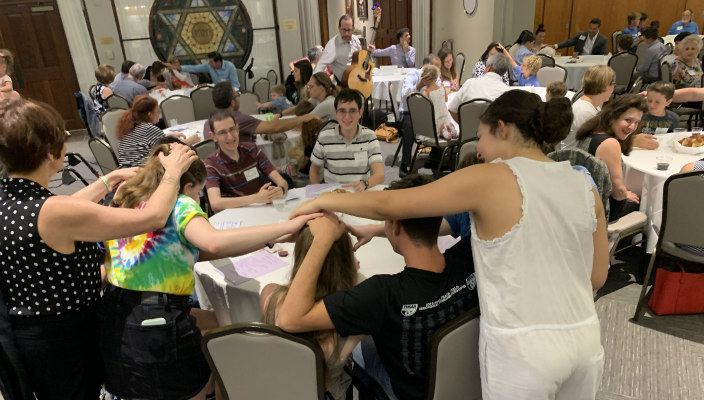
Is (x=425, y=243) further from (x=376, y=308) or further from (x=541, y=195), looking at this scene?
(x=541, y=195)

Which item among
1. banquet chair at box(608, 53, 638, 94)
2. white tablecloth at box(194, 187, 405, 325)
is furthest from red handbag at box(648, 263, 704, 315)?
banquet chair at box(608, 53, 638, 94)

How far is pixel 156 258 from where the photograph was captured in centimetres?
155

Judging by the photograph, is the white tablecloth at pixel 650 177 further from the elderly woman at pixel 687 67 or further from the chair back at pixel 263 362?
the elderly woman at pixel 687 67

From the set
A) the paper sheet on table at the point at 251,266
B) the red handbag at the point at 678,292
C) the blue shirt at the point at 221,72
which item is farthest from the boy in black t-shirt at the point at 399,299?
the blue shirt at the point at 221,72

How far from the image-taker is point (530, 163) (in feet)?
3.92

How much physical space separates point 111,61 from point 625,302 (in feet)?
31.0

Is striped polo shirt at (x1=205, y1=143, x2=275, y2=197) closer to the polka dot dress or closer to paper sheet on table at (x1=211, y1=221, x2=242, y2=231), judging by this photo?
paper sheet on table at (x1=211, y1=221, x2=242, y2=231)

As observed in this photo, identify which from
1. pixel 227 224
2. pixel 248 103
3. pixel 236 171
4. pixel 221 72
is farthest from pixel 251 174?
pixel 221 72

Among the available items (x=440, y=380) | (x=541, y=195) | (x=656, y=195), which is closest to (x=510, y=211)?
(x=541, y=195)

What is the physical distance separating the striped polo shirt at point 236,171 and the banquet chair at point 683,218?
8.01 feet

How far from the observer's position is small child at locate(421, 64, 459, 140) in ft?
15.6

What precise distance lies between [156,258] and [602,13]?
1278 cm

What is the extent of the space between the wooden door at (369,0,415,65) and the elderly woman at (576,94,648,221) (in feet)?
29.5

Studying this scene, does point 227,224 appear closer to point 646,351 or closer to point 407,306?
point 407,306
